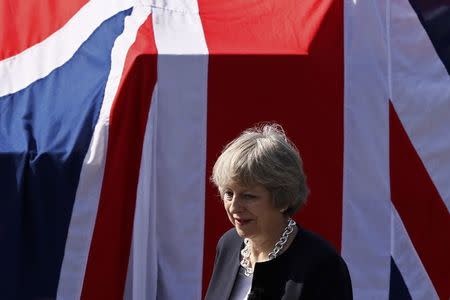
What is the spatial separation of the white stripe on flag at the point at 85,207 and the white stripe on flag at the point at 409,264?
1067 millimetres

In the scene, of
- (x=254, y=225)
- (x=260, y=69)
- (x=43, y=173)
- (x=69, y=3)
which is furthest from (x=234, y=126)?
(x=254, y=225)

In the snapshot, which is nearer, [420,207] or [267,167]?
[267,167]

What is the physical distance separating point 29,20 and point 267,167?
6.89 feet

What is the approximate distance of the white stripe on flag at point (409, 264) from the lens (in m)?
3.51

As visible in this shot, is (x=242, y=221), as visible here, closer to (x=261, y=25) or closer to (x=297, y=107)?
(x=297, y=107)

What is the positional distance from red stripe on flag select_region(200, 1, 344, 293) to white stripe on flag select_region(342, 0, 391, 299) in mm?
34

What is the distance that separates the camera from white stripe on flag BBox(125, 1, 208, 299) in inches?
131

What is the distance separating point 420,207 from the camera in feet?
11.7

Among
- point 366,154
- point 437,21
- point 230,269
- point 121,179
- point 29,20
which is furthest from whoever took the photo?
point 29,20

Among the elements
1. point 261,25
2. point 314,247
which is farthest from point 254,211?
point 261,25

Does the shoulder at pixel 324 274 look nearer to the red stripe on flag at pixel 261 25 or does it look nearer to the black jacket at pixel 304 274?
the black jacket at pixel 304 274

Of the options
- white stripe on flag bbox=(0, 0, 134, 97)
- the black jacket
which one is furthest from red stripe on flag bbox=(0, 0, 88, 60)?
the black jacket

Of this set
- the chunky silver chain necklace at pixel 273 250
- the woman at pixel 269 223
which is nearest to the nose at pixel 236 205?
the woman at pixel 269 223

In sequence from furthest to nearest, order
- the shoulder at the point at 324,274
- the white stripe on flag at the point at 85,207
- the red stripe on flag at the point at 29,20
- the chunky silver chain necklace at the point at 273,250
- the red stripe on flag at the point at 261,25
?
the red stripe on flag at the point at 29,20 < the red stripe on flag at the point at 261,25 < the white stripe on flag at the point at 85,207 < the chunky silver chain necklace at the point at 273,250 < the shoulder at the point at 324,274
